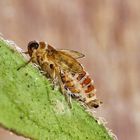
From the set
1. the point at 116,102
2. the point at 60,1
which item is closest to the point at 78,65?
the point at 60,1

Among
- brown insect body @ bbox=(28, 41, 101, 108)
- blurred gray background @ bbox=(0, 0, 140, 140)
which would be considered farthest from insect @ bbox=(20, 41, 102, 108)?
blurred gray background @ bbox=(0, 0, 140, 140)

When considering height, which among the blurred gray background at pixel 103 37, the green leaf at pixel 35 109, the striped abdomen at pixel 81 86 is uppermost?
the blurred gray background at pixel 103 37

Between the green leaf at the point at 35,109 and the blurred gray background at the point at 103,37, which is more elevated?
the blurred gray background at the point at 103,37

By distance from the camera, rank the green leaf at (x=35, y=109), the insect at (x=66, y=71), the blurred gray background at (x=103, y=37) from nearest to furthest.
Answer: the green leaf at (x=35, y=109)
the insect at (x=66, y=71)
the blurred gray background at (x=103, y=37)

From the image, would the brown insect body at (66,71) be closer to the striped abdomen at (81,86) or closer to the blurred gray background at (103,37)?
the striped abdomen at (81,86)

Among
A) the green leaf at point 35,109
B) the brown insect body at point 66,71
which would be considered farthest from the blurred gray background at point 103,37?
the green leaf at point 35,109

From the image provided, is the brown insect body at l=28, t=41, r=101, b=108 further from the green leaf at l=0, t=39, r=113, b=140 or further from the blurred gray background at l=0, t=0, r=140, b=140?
the blurred gray background at l=0, t=0, r=140, b=140

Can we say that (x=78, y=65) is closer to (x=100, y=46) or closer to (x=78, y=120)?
(x=78, y=120)
